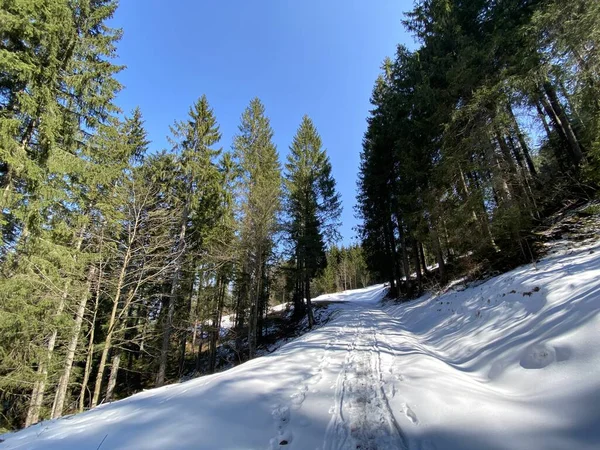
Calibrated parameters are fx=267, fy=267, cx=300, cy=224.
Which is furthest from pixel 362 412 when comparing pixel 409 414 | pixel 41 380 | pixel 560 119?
pixel 560 119

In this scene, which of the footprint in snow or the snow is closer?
the snow

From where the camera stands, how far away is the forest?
23.2ft

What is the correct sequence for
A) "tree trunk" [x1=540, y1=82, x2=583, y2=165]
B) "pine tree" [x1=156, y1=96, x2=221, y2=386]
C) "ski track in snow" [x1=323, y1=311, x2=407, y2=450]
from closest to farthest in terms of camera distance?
"ski track in snow" [x1=323, y1=311, x2=407, y2=450]
"tree trunk" [x1=540, y1=82, x2=583, y2=165]
"pine tree" [x1=156, y1=96, x2=221, y2=386]

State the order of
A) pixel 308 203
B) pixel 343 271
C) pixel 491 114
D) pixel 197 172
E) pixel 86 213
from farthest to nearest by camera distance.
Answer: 1. pixel 343 271
2. pixel 308 203
3. pixel 197 172
4. pixel 86 213
5. pixel 491 114

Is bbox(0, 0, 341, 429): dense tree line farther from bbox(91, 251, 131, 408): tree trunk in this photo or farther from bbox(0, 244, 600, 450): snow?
bbox(0, 244, 600, 450): snow

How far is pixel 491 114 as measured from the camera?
883cm

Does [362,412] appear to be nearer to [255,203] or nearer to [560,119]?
[255,203]

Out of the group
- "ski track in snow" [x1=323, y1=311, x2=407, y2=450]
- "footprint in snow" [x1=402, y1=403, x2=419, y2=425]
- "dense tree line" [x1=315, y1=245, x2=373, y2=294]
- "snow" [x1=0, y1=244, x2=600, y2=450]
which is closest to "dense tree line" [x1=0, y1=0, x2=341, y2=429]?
"snow" [x1=0, y1=244, x2=600, y2=450]

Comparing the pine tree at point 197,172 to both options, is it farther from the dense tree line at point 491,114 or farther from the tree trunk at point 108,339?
the dense tree line at point 491,114

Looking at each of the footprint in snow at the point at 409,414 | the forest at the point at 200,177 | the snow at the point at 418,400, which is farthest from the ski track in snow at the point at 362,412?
the forest at the point at 200,177

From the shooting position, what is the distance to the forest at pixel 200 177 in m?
7.08

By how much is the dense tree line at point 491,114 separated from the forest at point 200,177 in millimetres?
70

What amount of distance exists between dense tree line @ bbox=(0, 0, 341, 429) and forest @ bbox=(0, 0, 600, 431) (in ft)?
0.22

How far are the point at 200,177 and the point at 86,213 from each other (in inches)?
207
